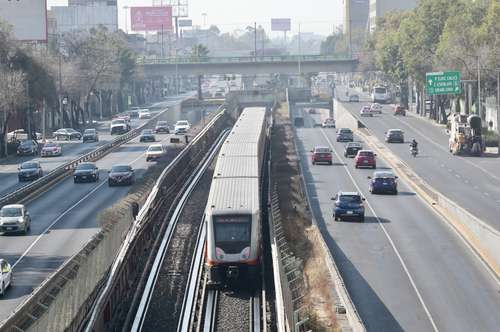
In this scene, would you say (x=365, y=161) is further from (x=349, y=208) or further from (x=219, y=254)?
(x=219, y=254)

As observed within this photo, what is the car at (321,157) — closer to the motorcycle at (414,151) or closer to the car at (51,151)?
the motorcycle at (414,151)

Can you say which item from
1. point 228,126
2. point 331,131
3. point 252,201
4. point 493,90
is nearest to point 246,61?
point 228,126

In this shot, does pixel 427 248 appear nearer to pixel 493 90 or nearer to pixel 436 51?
pixel 493 90

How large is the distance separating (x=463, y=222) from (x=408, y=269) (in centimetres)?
839

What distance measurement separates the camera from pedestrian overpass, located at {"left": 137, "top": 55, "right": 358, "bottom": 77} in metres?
155

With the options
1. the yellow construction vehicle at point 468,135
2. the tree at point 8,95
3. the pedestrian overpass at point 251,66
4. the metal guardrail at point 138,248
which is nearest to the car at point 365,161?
the yellow construction vehicle at point 468,135

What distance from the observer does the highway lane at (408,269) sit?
29.7 meters

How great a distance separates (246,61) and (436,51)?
57674 millimetres

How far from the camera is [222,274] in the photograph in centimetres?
3281

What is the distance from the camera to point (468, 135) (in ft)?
260

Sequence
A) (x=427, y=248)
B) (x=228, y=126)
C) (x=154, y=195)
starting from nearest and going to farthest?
1. (x=427, y=248)
2. (x=154, y=195)
3. (x=228, y=126)

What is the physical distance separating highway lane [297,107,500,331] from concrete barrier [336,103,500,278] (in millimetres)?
429

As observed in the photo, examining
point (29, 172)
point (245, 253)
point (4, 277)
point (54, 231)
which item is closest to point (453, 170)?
point (29, 172)

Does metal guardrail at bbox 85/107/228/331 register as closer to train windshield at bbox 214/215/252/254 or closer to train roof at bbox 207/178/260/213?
train windshield at bbox 214/215/252/254
